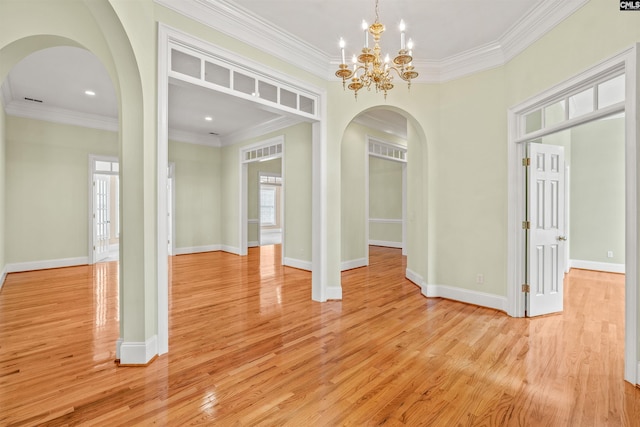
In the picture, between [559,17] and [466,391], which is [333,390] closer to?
[466,391]

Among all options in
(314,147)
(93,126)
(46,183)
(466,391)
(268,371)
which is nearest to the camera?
(466,391)

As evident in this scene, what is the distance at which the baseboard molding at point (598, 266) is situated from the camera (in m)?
5.80

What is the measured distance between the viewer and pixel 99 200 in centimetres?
700

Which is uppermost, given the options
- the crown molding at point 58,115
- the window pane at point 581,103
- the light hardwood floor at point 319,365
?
the crown molding at point 58,115

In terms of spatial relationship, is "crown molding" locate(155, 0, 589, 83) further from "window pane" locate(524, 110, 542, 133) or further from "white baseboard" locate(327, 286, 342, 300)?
"white baseboard" locate(327, 286, 342, 300)

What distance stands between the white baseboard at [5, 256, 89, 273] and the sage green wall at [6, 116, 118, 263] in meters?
0.07

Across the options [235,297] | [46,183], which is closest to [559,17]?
[235,297]

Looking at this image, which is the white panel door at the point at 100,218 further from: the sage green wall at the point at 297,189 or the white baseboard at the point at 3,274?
the sage green wall at the point at 297,189

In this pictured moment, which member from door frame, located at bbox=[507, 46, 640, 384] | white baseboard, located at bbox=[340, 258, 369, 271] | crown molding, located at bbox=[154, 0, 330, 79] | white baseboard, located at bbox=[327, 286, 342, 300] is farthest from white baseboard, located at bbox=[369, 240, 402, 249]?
crown molding, located at bbox=[154, 0, 330, 79]

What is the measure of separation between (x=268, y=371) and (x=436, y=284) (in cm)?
293

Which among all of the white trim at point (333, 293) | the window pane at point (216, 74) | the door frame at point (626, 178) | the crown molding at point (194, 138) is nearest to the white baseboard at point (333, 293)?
the white trim at point (333, 293)

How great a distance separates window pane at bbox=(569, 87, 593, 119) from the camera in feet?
8.86

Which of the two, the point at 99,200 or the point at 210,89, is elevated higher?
the point at 210,89

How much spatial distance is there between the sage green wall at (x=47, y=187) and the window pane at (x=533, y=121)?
318 inches
